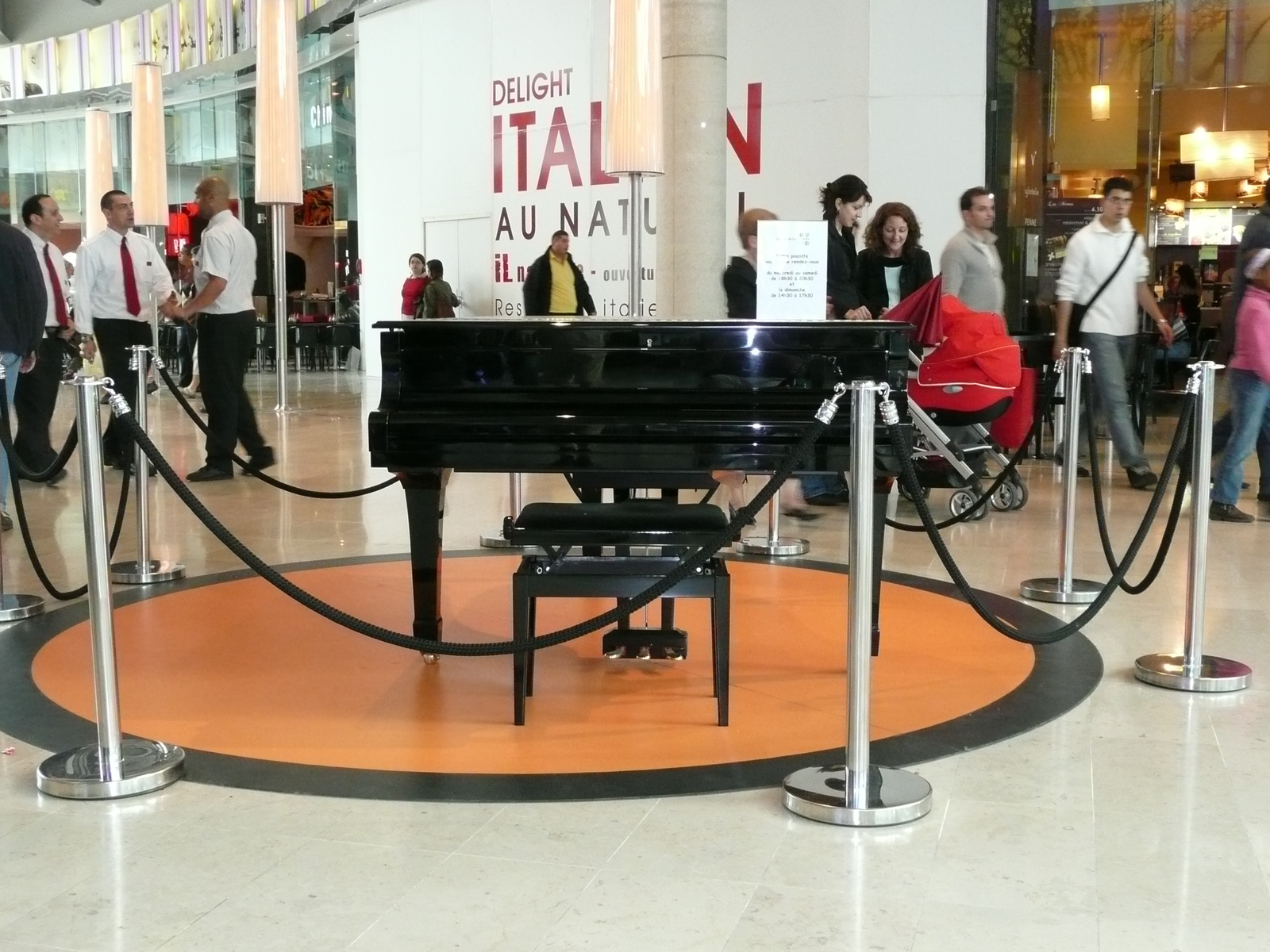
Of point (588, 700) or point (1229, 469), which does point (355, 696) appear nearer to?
point (588, 700)

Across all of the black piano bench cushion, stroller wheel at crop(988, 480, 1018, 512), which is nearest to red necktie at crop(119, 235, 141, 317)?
stroller wheel at crop(988, 480, 1018, 512)

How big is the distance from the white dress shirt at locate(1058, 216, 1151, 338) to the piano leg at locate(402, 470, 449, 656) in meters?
5.02

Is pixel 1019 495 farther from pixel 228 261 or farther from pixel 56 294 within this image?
pixel 56 294

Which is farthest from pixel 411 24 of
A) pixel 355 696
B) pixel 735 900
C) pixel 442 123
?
pixel 735 900

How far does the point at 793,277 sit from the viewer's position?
4.17m

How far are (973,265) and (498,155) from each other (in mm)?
7056

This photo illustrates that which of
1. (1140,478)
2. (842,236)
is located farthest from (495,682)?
(1140,478)

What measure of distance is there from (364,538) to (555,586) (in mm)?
3227

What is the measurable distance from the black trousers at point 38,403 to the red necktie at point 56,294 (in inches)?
5.3

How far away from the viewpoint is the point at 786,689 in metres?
4.07

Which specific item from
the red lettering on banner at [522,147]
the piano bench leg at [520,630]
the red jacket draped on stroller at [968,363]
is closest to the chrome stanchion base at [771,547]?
the red jacket draped on stroller at [968,363]

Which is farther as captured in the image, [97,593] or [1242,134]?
[1242,134]

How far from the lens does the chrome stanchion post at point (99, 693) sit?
320 centimetres

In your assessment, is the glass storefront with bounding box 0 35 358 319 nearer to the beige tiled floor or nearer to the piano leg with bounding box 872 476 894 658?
the piano leg with bounding box 872 476 894 658
